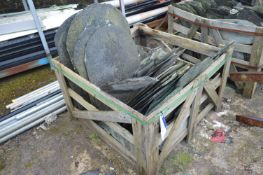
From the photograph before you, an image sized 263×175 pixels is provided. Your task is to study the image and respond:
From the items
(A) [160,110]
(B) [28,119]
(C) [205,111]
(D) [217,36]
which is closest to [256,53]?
(D) [217,36]

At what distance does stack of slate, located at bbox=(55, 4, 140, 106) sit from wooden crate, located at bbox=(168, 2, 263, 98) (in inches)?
51.2

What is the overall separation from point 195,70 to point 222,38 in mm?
1322

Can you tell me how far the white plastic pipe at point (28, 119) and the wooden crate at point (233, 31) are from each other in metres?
2.26

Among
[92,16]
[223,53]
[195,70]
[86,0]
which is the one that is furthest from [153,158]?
[86,0]

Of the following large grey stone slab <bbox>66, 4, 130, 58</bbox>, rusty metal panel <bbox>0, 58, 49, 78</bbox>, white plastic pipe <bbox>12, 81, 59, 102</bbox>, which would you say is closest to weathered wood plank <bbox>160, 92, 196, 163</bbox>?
large grey stone slab <bbox>66, 4, 130, 58</bbox>

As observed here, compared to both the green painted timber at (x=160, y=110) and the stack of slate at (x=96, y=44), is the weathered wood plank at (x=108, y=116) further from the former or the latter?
the stack of slate at (x=96, y=44)

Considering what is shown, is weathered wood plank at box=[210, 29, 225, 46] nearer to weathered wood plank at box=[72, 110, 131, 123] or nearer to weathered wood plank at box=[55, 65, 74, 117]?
weathered wood plank at box=[72, 110, 131, 123]

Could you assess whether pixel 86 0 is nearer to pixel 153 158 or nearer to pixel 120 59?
pixel 120 59

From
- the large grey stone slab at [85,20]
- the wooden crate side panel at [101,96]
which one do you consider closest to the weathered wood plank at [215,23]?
→ the large grey stone slab at [85,20]

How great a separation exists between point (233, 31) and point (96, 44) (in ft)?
6.13

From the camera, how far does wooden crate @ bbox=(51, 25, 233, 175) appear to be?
1.87m

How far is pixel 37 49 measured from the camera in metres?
3.71

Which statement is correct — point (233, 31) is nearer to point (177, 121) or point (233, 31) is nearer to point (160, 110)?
point (177, 121)

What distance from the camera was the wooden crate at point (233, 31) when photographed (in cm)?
287
